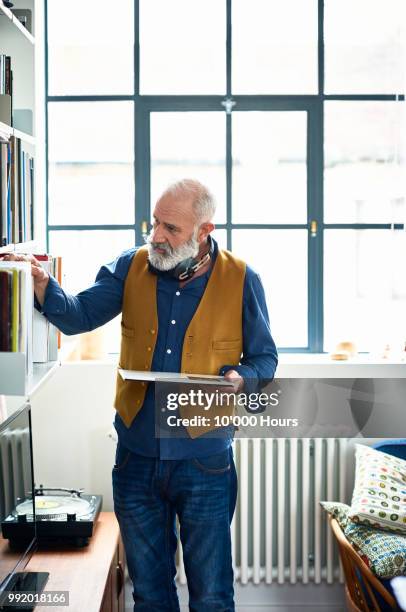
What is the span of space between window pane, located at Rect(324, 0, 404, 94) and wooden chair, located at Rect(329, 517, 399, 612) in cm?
173

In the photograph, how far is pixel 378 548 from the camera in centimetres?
282

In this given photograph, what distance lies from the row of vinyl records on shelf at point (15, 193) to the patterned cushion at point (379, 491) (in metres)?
1.43

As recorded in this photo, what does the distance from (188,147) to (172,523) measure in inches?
67.6

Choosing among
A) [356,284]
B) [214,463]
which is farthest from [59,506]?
[356,284]

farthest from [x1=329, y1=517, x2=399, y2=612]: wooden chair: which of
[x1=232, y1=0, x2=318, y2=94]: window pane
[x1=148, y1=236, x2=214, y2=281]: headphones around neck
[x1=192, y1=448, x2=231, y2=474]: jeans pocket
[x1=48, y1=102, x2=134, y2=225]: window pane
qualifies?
[x1=232, y1=0, x2=318, y2=94]: window pane

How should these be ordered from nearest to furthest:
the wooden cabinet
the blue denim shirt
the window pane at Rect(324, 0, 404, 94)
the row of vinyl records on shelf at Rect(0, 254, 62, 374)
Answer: the row of vinyl records on shelf at Rect(0, 254, 62, 374) < the blue denim shirt < the wooden cabinet < the window pane at Rect(324, 0, 404, 94)

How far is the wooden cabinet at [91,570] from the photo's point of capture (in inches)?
97.7

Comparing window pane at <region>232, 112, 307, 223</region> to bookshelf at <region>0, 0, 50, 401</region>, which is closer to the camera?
bookshelf at <region>0, 0, 50, 401</region>

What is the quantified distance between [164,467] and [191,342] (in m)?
0.34

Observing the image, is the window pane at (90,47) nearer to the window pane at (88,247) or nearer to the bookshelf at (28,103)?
the bookshelf at (28,103)

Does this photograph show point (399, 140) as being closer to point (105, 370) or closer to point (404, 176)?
point (404, 176)

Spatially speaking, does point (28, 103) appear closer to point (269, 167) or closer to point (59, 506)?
point (269, 167)

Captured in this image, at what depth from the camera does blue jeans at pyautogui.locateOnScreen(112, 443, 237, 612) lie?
227cm

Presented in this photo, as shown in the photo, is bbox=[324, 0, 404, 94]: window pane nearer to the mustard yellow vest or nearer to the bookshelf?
the bookshelf
